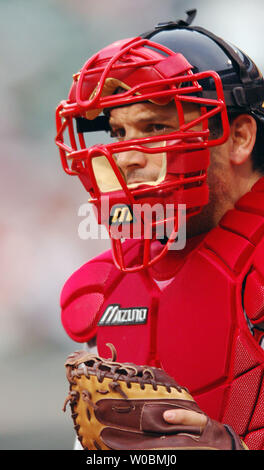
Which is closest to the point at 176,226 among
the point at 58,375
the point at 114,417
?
the point at 114,417

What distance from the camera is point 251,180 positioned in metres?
1.85

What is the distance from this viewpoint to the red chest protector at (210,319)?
1571 mm

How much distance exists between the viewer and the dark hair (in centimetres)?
179

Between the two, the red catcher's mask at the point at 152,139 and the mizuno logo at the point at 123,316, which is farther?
the mizuno logo at the point at 123,316

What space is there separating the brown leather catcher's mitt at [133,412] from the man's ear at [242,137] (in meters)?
0.64

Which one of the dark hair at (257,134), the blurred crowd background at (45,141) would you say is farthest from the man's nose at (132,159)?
the blurred crowd background at (45,141)

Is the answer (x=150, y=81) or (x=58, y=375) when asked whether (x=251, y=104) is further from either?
(x=58, y=375)

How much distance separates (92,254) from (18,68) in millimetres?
1734

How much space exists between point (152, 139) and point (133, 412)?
2.06ft

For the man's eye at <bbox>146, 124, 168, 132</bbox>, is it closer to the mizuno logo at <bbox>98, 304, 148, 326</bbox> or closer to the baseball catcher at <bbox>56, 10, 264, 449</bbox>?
the baseball catcher at <bbox>56, 10, 264, 449</bbox>

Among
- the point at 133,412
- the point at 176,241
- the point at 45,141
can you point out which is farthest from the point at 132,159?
the point at 45,141

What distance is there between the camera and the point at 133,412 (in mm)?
1447

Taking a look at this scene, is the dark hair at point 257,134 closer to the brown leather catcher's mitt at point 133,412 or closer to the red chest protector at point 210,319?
the red chest protector at point 210,319

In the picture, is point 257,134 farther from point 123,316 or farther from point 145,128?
point 123,316
